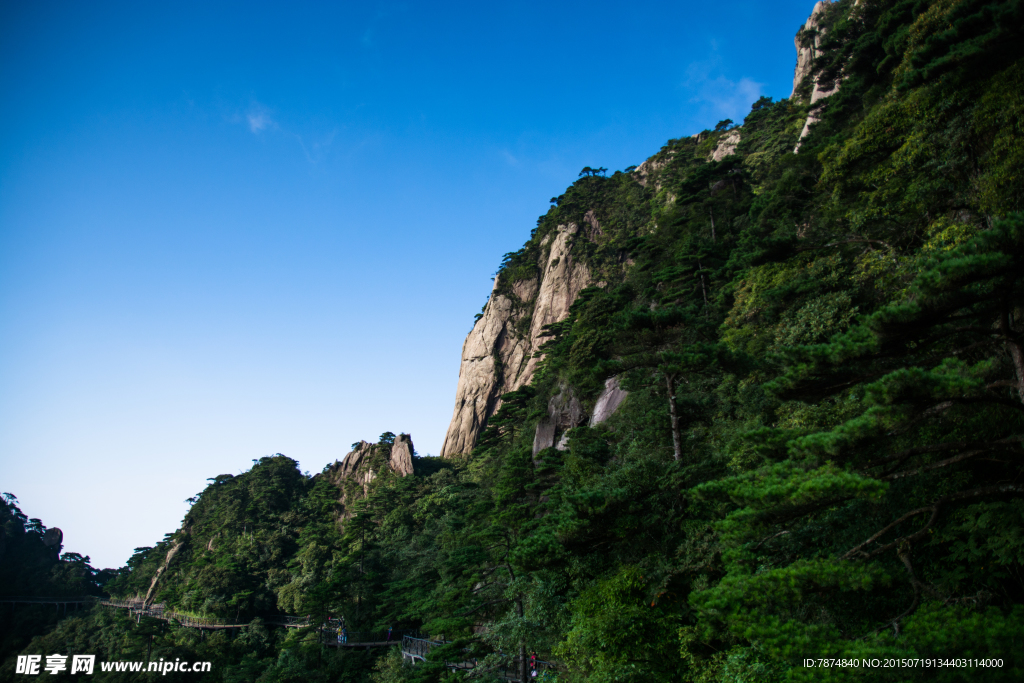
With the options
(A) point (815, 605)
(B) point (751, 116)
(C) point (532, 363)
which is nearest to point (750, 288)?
(A) point (815, 605)

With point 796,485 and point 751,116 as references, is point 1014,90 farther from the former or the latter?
point 751,116

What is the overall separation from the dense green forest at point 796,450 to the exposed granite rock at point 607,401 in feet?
2.58

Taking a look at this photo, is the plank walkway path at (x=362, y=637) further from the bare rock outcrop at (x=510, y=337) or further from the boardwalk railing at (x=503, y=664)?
the bare rock outcrop at (x=510, y=337)

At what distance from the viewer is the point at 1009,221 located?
4.99 m

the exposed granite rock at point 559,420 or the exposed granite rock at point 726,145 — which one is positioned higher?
the exposed granite rock at point 726,145

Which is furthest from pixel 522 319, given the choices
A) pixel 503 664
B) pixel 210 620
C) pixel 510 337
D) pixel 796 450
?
pixel 796 450

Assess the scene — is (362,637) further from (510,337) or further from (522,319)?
(522,319)

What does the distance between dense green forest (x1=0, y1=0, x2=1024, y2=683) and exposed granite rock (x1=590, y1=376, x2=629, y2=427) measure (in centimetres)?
79

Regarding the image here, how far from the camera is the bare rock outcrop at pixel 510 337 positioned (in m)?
43.7

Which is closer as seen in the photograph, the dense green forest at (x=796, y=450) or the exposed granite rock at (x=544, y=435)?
the dense green forest at (x=796, y=450)

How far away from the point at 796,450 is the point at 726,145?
157 ft

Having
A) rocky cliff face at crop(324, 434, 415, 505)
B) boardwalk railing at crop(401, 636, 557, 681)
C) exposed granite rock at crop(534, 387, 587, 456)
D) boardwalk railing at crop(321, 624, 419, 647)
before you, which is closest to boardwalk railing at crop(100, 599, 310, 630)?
boardwalk railing at crop(321, 624, 419, 647)

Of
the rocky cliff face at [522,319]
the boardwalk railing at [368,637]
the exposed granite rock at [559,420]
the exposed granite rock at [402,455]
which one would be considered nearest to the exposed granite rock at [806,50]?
the rocky cliff face at [522,319]

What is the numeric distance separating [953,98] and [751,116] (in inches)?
1602
